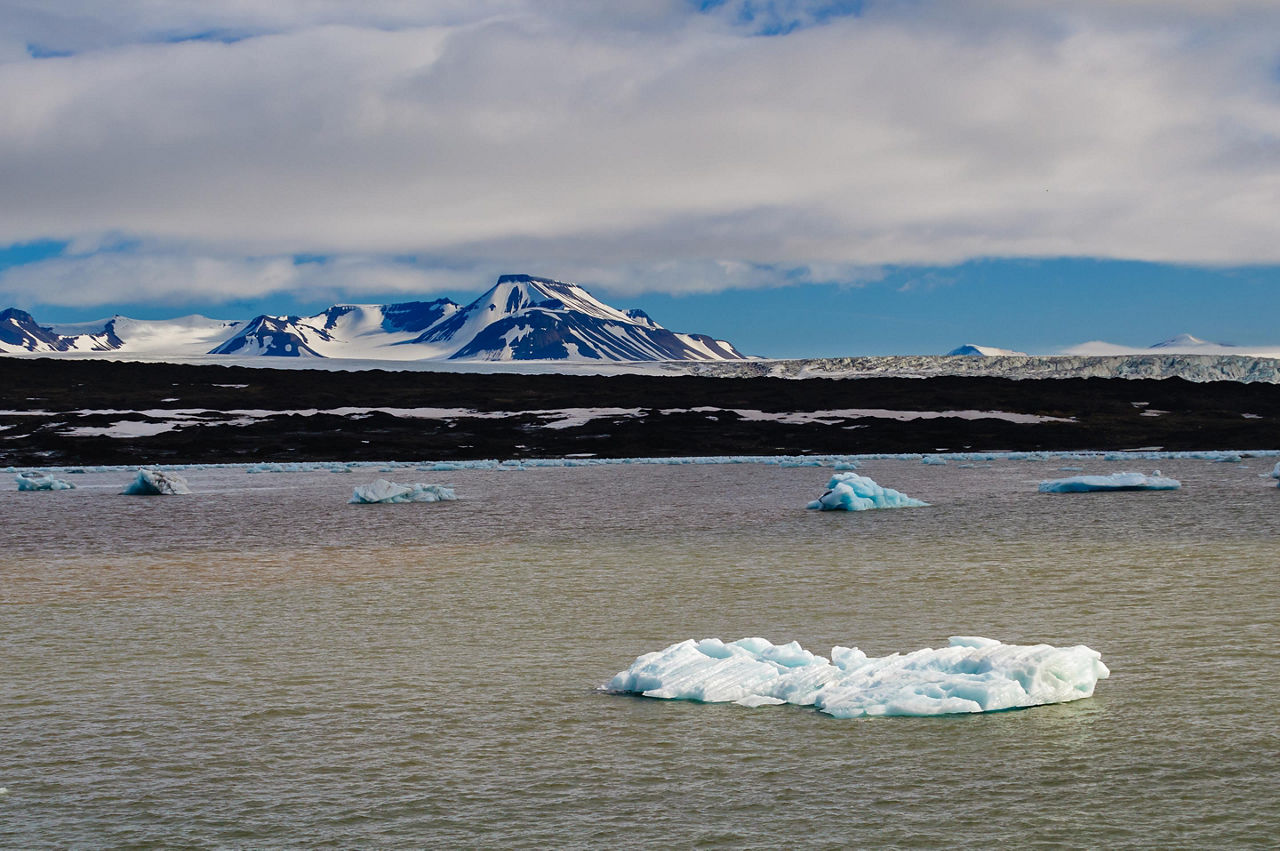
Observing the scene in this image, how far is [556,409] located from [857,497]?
202 feet

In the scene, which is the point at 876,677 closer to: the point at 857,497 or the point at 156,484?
the point at 857,497

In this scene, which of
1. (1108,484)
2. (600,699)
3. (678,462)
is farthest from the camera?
(678,462)

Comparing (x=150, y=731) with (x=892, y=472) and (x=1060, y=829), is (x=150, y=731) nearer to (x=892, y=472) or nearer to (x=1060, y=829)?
(x=1060, y=829)

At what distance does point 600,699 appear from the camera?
32.7 feet

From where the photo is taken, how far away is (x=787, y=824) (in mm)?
6922

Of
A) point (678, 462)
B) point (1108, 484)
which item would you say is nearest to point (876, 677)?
point (1108, 484)

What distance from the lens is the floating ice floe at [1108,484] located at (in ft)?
114

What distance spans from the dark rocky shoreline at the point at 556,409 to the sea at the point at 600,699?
4789cm

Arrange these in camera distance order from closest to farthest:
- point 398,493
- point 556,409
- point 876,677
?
point 876,677, point 398,493, point 556,409

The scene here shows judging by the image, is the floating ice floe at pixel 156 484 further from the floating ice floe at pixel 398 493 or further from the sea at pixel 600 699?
the sea at pixel 600 699

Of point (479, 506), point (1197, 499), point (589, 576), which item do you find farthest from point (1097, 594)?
point (479, 506)

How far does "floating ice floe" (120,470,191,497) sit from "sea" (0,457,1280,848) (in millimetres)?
15335

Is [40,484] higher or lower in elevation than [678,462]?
lower

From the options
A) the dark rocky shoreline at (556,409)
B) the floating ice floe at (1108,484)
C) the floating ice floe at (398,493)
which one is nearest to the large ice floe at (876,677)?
the floating ice floe at (1108,484)
